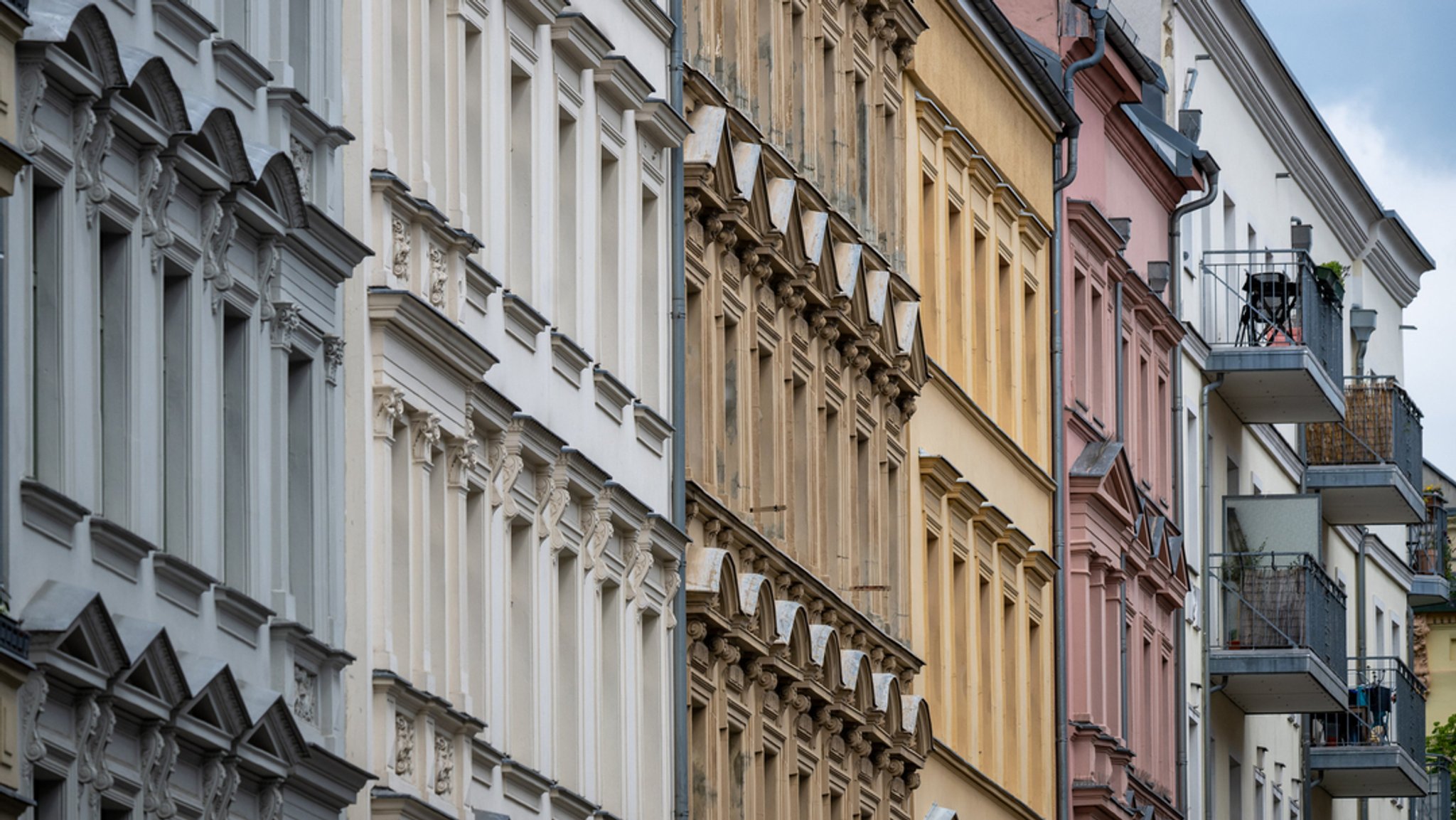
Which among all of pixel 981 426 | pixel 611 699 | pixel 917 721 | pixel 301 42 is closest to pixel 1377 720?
pixel 981 426

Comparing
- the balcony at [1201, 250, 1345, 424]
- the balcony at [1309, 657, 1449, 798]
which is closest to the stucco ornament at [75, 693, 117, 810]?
the balcony at [1201, 250, 1345, 424]

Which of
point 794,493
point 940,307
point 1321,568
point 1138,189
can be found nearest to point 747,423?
point 794,493

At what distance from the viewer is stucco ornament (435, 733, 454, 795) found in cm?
2477

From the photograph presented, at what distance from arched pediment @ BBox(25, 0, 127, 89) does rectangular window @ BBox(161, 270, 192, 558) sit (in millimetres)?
1547

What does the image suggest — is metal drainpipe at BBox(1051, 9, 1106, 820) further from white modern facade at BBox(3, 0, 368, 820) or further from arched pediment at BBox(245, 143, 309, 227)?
arched pediment at BBox(245, 143, 309, 227)

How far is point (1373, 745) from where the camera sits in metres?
57.3

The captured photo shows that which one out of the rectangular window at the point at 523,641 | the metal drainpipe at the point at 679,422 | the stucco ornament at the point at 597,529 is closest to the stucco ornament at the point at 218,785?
the rectangular window at the point at 523,641

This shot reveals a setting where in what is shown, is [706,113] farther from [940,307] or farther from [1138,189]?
[1138,189]

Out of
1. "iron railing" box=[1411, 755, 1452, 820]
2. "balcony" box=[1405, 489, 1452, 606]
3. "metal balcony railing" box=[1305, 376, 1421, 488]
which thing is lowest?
"iron railing" box=[1411, 755, 1452, 820]

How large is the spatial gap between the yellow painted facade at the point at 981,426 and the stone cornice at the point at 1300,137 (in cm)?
1003

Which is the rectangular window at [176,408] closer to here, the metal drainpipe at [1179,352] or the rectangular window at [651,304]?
the rectangular window at [651,304]

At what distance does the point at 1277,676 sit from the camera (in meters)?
51.1

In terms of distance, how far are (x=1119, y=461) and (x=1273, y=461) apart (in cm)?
1197

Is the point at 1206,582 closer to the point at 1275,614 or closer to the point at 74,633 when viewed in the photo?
the point at 1275,614
